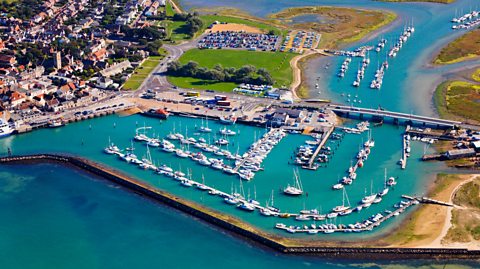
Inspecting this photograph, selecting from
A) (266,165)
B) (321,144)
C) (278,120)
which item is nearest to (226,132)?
(278,120)

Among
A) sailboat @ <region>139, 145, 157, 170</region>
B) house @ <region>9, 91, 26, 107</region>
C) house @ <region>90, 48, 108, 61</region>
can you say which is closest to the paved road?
house @ <region>90, 48, 108, 61</region>

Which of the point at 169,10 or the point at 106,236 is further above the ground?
the point at 169,10

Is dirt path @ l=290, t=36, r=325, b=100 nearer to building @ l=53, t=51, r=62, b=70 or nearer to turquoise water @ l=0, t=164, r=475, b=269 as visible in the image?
turquoise water @ l=0, t=164, r=475, b=269

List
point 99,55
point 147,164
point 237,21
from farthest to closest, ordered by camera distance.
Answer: point 237,21 < point 99,55 < point 147,164

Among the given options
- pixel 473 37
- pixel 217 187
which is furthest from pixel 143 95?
pixel 473 37

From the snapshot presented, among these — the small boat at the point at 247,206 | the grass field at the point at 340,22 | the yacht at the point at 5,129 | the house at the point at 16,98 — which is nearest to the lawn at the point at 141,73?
the house at the point at 16,98

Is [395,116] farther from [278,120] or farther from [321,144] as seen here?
[278,120]
